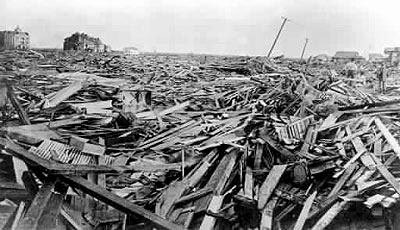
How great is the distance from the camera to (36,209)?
225 centimetres

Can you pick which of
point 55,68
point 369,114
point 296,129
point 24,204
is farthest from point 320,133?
point 55,68

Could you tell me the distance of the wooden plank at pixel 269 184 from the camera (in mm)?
2735

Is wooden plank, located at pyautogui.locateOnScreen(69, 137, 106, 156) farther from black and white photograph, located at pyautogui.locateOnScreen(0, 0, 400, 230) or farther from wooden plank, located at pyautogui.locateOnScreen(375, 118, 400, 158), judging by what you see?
wooden plank, located at pyautogui.locateOnScreen(375, 118, 400, 158)

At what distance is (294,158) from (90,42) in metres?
3.29

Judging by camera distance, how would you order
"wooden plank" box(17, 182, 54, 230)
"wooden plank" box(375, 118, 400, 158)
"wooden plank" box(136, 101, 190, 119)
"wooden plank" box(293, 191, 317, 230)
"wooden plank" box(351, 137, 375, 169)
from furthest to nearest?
1. "wooden plank" box(136, 101, 190, 119)
2. "wooden plank" box(375, 118, 400, 158)
3. "wooden plank" box(351, 137, 375, 169)
4. "wooden plank" box(293, 191, 317, 230)
5. "wooden plank" box(17, 182, 54, 230)

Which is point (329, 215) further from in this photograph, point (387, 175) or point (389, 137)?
point (389, 137)

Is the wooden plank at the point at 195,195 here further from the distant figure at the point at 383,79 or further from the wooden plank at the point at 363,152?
the distant figure at the point at 383,79

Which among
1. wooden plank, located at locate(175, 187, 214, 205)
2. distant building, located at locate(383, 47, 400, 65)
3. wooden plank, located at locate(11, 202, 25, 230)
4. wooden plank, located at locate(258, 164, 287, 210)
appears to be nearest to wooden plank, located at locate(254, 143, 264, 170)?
wooden plank, located at locate(258, 164, 287, 210)

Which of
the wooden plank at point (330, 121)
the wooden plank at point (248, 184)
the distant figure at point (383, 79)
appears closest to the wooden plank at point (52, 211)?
the wooden plank at point (248, 184)

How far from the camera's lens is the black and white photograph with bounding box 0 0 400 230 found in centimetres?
265

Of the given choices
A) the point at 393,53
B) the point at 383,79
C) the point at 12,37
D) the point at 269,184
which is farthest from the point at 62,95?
the point at 393,53

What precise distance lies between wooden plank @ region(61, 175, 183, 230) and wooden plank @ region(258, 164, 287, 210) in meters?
0.78

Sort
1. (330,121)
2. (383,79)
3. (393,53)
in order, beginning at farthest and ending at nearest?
(393,53)
(383,79)
(330,121)

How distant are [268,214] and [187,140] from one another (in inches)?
53.9
